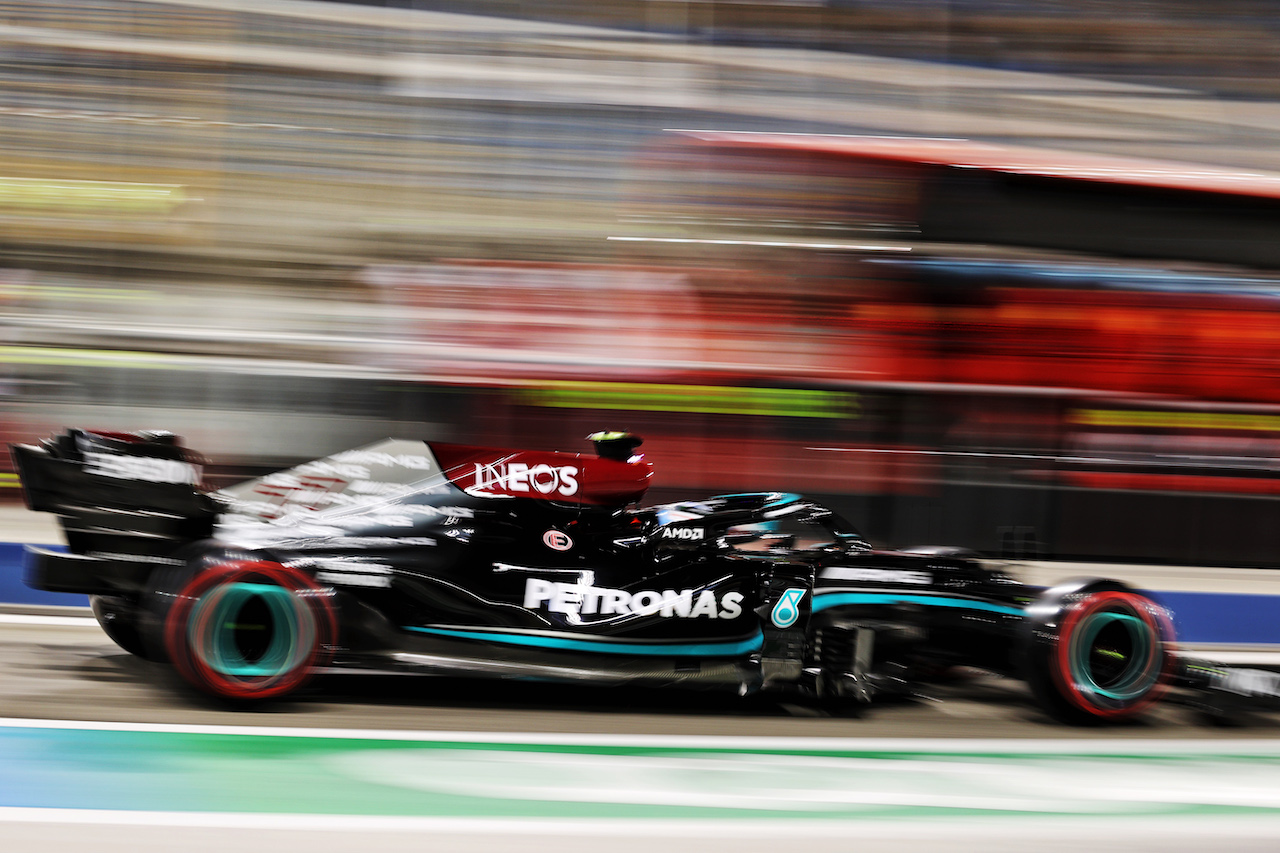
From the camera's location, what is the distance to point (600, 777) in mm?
3443

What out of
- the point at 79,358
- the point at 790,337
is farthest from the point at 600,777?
the point at 79,358

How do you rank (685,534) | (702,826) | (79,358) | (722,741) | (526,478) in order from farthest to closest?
(79,358), (685,534), (526,478), (722,741), (702,826)

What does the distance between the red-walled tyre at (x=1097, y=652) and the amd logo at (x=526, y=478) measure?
189 cm

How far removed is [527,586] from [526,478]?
16.7 inches

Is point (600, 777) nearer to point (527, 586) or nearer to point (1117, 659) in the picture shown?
point (527, 586)

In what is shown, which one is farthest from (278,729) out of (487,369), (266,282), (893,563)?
(266,282)

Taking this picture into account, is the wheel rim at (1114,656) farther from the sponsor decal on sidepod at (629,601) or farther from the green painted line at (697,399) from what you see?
the green painted line at (697,399)

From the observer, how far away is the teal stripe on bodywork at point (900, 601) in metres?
4.32

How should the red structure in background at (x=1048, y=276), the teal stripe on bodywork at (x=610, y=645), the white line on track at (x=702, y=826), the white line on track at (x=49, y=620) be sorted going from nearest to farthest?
the white line on track at (x=702, y=826), the teal stripe on bodywork at (x=610, y=645), the white line on track at (x=49, y=620), the red structure in background at (x=1048, y=276)

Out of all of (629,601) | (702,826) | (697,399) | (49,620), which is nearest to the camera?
(702,826)

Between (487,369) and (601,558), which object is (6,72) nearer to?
(487,369)

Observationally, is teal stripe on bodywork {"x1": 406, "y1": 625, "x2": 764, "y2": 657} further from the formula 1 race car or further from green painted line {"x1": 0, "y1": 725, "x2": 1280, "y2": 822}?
green painted line {"x1": 0, "y1": 725, "x2": 1280, "y2": 822}

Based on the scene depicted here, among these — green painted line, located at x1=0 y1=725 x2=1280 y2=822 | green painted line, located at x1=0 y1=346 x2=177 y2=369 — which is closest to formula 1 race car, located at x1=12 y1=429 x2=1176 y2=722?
green painted line, located at x1=0 y1=725 x2=1280 y2=822

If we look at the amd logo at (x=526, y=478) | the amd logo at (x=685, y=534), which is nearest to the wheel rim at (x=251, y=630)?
the amd logo at (x=526, y=478)
